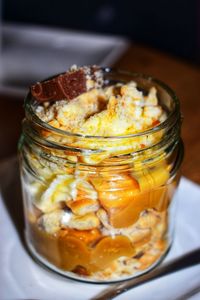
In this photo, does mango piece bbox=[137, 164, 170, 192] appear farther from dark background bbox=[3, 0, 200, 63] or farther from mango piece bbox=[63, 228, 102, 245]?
dark background bbox=[3, 0, 200, 63]

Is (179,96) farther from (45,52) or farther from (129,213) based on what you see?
(129,213)

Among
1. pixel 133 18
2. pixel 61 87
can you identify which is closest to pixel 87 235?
pixel 61 87

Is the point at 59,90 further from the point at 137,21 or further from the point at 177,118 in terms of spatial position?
the point at 137,21

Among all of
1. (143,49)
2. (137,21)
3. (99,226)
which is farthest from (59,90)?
(137,21)

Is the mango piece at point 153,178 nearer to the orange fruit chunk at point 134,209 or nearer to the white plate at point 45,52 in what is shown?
the orange fruit chunk at point 134,209

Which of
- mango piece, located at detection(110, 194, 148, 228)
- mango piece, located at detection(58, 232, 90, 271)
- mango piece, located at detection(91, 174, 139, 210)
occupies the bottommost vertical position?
mango piece, located at detection(58, 232, 90, 271)

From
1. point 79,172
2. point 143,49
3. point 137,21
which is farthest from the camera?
point 137,21

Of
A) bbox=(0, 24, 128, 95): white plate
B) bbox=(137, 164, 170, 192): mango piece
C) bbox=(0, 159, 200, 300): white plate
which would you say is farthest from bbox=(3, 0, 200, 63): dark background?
bbox=(137, 164, 170, 192): mango piece
